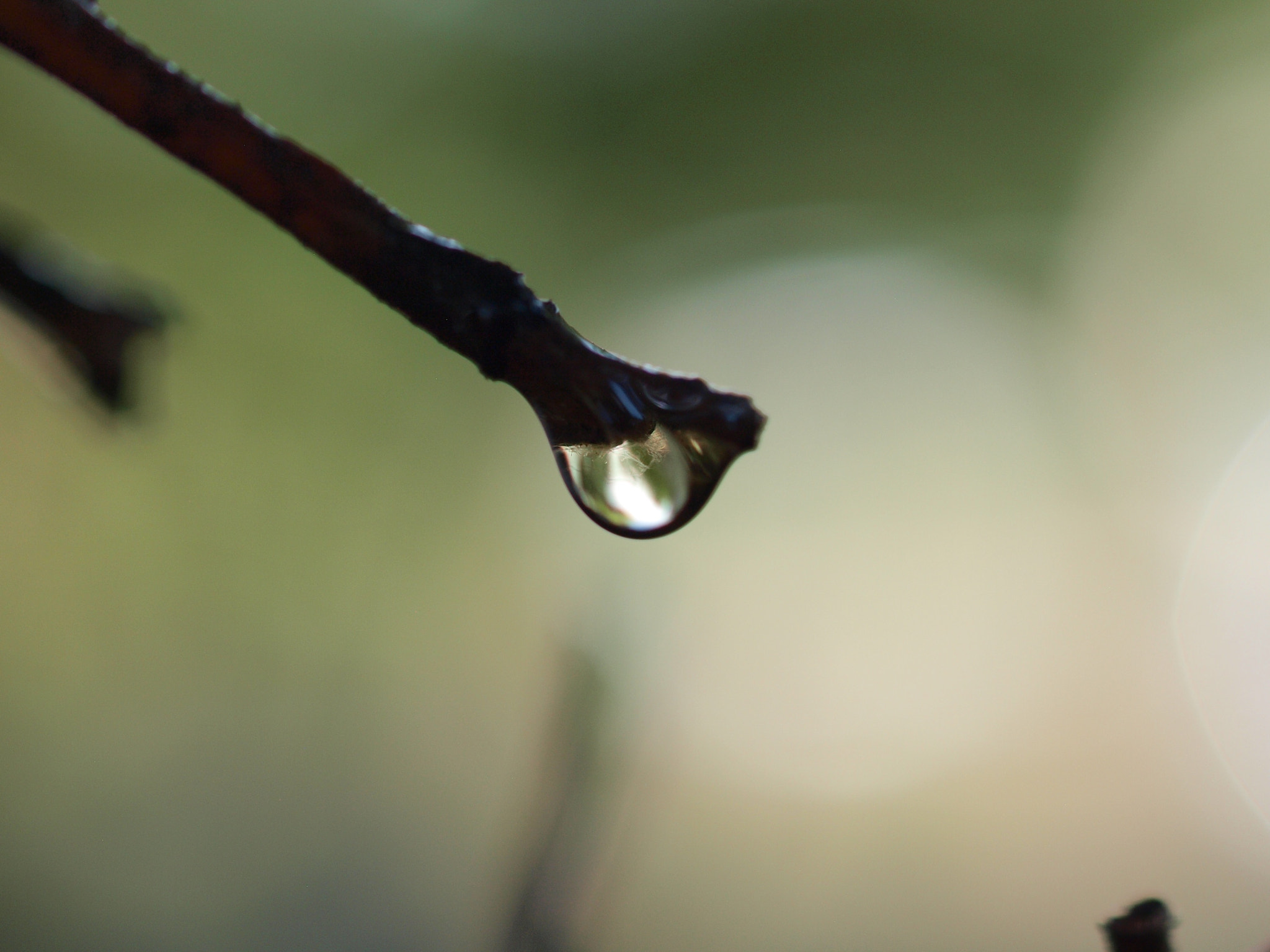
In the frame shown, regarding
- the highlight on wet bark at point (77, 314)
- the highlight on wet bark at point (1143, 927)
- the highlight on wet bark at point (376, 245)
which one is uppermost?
the highlight on wet bark at point (77, 314)

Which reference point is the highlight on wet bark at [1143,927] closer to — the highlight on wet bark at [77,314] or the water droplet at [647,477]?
the water droplet at [647,477]

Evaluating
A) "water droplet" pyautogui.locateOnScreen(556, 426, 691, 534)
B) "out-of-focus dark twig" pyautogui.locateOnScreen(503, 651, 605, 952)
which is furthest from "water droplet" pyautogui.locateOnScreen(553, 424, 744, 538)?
"out-of-focus dark twig" pyautogui.locateOnScreen(503, 651, 605, 952)

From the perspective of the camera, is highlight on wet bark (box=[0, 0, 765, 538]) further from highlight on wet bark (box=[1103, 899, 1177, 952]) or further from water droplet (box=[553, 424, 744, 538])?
highlight on wet bark (box=[1103, 899, 1177, 952])

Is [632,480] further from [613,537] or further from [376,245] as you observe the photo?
[613,537]

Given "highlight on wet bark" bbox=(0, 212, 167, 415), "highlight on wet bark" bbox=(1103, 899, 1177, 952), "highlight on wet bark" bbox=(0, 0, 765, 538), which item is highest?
"highlight on wet bark" bbox=(0, 212, 167, 415)

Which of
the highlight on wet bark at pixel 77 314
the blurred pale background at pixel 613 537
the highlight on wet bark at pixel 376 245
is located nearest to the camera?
the highlight on wet bark at pixel 376 245

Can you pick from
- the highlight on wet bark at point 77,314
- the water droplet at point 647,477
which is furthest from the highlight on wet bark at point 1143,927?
the highlight on wet bark at point 77,314
